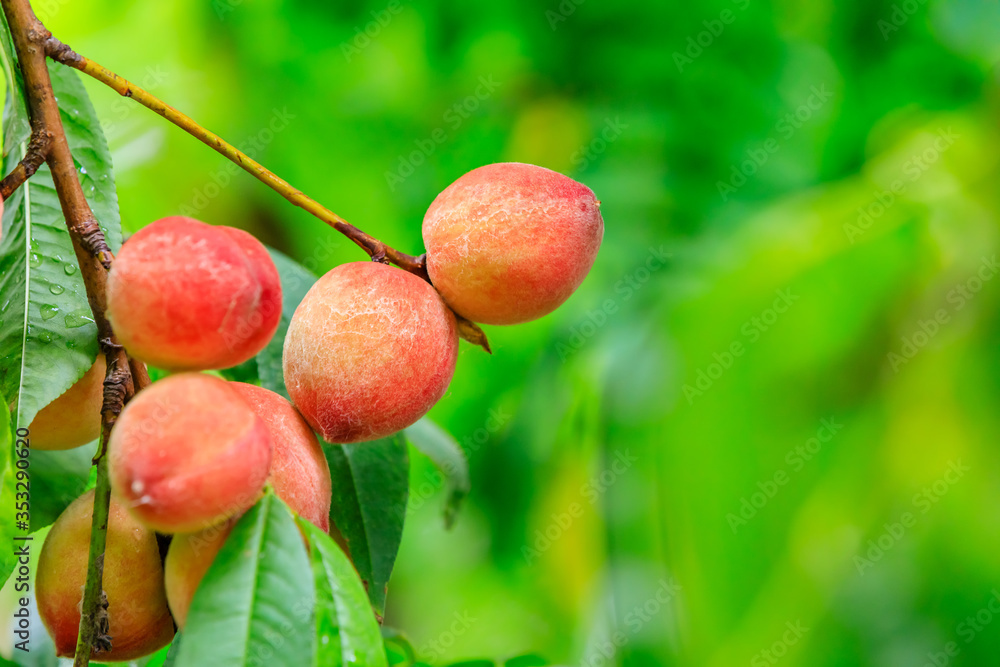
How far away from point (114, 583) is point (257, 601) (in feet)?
0.28

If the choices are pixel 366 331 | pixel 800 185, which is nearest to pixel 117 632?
pixel 366 331

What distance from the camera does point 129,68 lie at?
3.47ft

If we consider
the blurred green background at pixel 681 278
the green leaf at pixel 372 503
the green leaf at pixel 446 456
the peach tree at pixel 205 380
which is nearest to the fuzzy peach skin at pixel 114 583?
the peach tree at pixel 205 380

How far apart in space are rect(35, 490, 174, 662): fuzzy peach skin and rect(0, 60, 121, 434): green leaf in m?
0.05

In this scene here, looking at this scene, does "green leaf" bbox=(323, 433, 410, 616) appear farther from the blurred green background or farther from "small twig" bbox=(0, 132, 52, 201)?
the blurred green background

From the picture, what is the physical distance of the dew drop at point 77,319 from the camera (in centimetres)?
34

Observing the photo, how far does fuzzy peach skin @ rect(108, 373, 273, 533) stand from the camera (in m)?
0.25

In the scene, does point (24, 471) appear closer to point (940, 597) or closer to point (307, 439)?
point (307, 439)

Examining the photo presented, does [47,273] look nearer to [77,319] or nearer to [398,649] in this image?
[77,319]

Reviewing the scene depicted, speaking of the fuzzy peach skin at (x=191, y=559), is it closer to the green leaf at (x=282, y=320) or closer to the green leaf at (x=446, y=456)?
the green leaf at (x=282, y=320)

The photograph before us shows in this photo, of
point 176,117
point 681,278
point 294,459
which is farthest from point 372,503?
point 681,278

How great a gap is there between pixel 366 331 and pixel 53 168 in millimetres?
146

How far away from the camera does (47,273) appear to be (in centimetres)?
36

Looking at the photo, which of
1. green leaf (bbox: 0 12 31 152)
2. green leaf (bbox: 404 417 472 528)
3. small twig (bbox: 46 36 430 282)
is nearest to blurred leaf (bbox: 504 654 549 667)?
green leaf (bbox: 404 417 472 528)
